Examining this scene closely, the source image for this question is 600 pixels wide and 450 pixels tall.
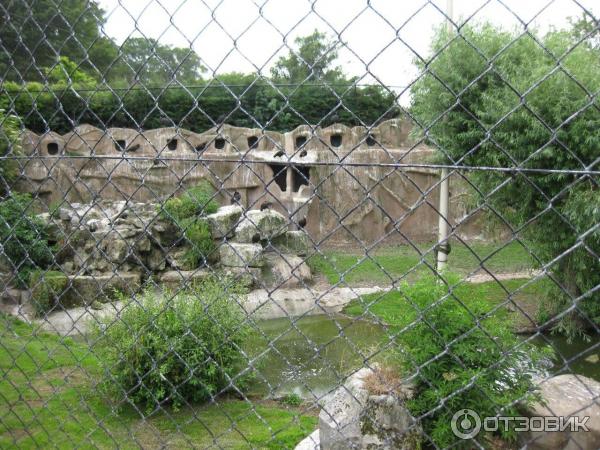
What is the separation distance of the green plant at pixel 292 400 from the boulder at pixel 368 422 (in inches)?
64.5

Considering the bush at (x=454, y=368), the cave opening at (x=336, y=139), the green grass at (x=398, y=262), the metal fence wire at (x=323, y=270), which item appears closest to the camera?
the metal fence wire at (x=323, y=270)

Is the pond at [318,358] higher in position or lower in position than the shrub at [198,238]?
lower

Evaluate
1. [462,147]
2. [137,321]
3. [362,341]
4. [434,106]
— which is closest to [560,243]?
[462,147]

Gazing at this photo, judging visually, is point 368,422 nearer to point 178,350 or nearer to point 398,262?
point 178,350

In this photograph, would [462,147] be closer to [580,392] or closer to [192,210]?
[580,392]

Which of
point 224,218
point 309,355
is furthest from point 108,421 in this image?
point 224,218

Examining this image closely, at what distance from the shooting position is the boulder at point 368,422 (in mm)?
2695

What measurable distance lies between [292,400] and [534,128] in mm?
2994

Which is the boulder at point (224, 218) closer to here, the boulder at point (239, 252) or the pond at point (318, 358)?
the boulder at point (239, 252)

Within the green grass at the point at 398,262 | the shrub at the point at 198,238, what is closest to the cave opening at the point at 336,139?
the green grass at the point at 398,262

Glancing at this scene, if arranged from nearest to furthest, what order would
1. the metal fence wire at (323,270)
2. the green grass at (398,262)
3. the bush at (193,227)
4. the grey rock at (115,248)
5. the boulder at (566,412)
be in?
the metal fence wire at (323,270) → the boulder at (566,412) → the grey rock at (115,248) → the bush at (193,227) → the green grass at (398,262)

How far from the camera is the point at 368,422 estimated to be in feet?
8.98

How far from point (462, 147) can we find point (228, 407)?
10.3 ft

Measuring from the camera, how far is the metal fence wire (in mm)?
1496
